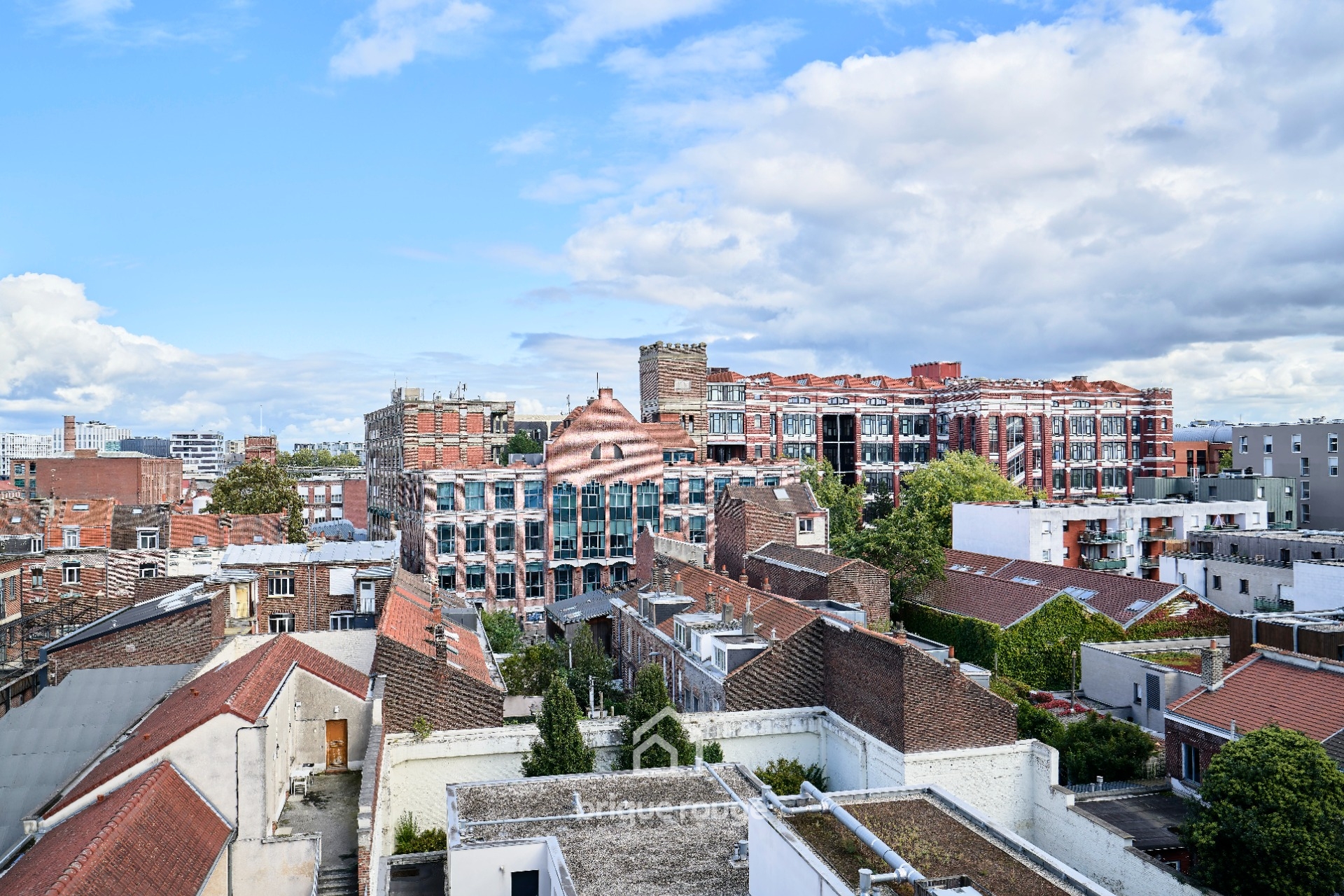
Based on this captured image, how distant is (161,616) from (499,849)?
18.3m

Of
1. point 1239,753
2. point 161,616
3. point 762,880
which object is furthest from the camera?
point 161,616

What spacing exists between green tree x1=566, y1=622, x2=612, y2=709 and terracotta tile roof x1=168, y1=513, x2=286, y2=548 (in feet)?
74.2

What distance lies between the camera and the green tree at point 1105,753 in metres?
33.4

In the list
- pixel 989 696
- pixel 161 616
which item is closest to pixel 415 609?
pixel 161 616

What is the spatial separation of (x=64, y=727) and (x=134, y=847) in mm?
14560

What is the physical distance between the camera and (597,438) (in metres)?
73.5

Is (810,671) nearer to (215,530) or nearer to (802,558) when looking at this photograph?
(802,558)

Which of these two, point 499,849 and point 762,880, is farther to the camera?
point 499,849

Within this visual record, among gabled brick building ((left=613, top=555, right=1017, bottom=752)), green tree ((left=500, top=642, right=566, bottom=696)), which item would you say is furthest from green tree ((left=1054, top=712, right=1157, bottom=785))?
green tree ((left=500, top=642, right=566, bottom=696))

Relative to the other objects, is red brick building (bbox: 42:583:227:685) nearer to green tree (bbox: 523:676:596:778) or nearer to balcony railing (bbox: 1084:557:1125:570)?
green tree (bbox: 523:676:596:778)

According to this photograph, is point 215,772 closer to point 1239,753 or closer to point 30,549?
point 1239,753

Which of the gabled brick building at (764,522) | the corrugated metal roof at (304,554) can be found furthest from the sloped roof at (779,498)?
the corrugated metal roof at (304,554)

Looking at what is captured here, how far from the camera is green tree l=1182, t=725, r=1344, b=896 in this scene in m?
22.2

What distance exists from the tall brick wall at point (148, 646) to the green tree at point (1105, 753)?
30594mm
